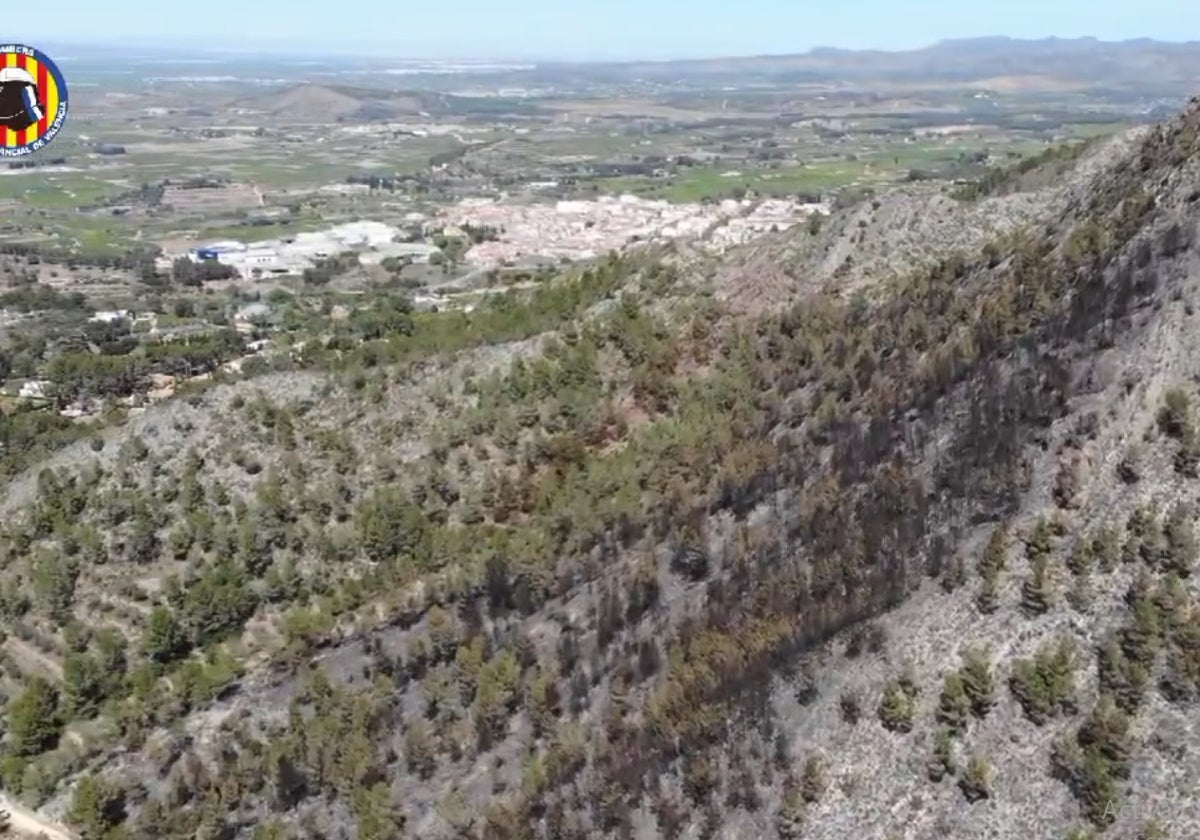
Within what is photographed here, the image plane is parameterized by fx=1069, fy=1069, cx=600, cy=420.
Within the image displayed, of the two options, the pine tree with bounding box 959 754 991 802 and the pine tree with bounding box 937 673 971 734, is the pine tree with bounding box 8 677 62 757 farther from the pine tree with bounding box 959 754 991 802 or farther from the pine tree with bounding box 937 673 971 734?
the pine tree with bounding box 959 754 991 802

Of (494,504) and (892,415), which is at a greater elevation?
(892,415)

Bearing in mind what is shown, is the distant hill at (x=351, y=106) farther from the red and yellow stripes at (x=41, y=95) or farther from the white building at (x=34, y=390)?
the red and yellow stripes at (x=41, y=95)

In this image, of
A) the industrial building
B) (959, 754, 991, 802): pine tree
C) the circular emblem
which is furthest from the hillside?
the industrial building

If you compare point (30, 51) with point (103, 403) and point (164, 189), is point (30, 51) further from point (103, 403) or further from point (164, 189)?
point (164, 189)

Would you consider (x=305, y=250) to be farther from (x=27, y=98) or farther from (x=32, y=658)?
(x=32, y=658)

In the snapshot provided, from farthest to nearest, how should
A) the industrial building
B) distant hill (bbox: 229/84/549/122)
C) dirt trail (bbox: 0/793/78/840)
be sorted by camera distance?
1. distant hill (bbox: 229/84/549/122)
2. the industrial building
3. dirt trail (bbox: 0/793/78/840)

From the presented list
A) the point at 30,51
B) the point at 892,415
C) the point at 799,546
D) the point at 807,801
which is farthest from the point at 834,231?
the point at 30,51

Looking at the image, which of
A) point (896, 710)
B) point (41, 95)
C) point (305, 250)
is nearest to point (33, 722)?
point (896, 710)
